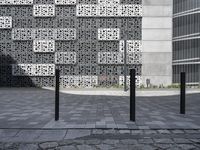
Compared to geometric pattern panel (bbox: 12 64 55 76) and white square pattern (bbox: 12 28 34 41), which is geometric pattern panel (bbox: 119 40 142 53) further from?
white square pattern (bbox: 12 28 34 41)

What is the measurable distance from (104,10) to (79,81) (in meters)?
9.26

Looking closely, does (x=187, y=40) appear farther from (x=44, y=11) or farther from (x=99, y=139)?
(x=99, y=139)

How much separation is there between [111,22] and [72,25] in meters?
4.83

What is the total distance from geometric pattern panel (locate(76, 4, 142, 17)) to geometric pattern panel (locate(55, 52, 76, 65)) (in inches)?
195

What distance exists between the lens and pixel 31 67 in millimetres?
30719

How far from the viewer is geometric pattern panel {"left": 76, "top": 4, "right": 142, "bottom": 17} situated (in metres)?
31.1

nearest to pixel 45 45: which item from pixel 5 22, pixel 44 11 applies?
pixel 44 11

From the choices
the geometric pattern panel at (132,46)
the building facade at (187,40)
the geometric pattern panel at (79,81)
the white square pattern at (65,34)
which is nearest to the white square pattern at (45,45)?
the white square pattern at (65,34)

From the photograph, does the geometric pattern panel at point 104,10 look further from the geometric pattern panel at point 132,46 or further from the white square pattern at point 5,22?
the white square pattern at point 5,22

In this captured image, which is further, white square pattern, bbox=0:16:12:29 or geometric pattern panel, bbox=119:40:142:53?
white square pattern, bbox=0:16:12:29

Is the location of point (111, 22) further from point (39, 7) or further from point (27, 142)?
point (27, 142)

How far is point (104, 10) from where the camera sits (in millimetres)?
31125

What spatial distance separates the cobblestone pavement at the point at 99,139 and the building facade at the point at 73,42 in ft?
80.4

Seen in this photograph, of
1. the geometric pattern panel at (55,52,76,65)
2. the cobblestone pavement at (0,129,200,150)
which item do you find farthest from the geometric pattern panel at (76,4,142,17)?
the cobblestone pavement at (0,129,200,150)
